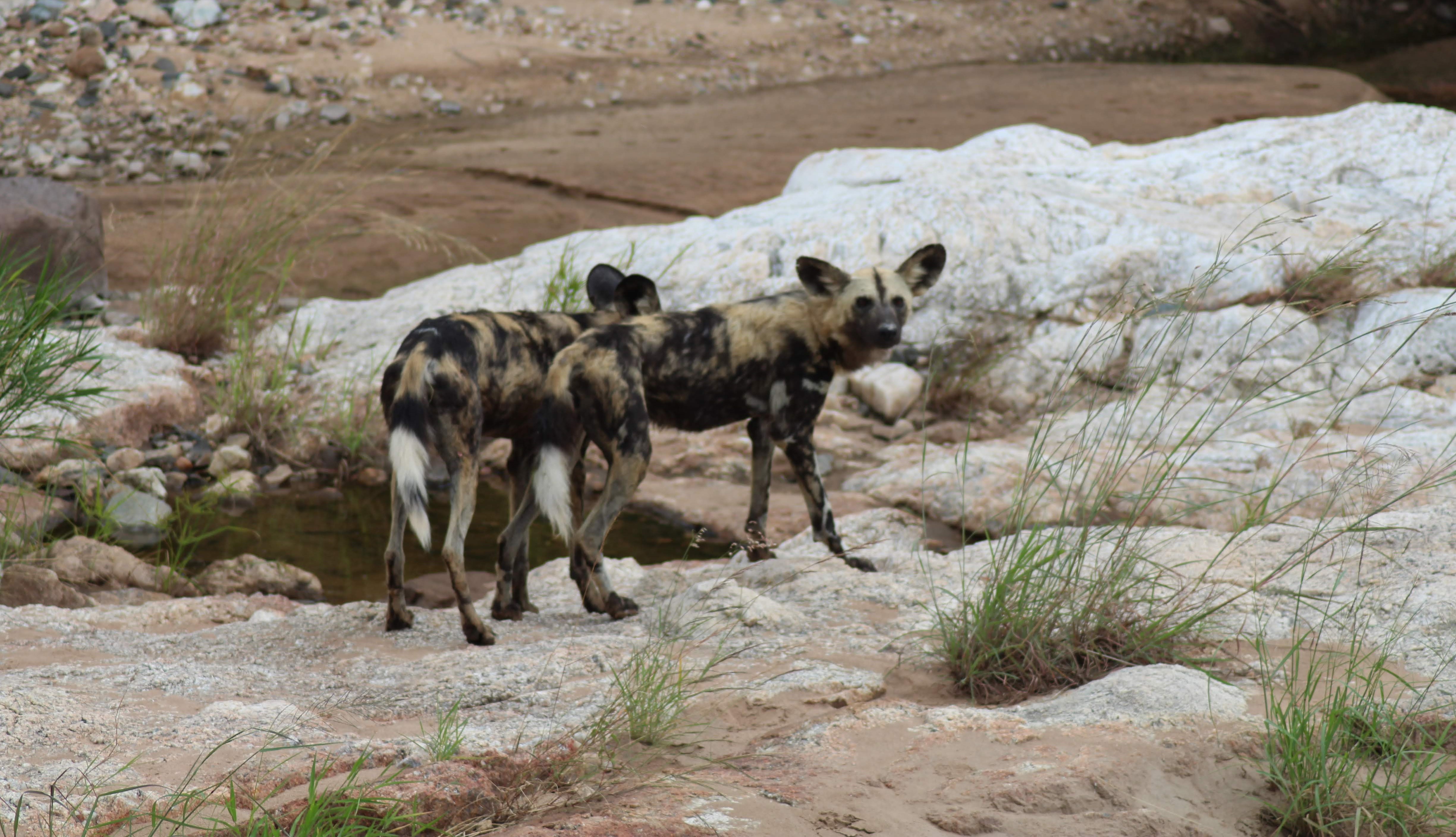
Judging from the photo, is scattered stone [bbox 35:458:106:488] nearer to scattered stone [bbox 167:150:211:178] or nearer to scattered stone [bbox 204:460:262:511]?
scattered stone [bbox 204:460:262:511]

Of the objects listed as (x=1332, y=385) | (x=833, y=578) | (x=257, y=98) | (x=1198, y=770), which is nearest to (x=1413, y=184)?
(x=1332, y=385)

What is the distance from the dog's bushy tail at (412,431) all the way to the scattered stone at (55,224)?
4.42m

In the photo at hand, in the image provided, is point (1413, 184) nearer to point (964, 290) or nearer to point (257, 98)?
point (964, 290)

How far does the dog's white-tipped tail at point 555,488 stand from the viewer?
391cm

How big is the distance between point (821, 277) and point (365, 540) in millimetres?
2605

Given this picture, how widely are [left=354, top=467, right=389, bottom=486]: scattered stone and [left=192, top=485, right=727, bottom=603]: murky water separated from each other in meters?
0.10

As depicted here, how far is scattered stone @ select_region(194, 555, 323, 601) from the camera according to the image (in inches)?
206

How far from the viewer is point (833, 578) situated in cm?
436

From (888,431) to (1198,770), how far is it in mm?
4756

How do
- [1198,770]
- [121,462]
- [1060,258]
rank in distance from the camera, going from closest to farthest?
[1198,770]
[121,462]
[1060,258]

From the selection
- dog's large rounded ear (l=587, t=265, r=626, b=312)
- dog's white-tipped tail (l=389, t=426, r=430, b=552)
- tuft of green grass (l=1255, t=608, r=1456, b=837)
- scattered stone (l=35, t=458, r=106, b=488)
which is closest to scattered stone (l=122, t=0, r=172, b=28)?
scattered stone (l=35, t=458, r=106, b=488)

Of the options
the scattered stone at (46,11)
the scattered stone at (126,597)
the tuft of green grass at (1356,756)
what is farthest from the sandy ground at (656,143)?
the tuft of green grass at (1356,756)

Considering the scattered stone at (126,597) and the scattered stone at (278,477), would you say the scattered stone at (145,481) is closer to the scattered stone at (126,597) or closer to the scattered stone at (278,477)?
the scattered stone at (278,477)

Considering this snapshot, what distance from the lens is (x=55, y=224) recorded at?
26.6ft
